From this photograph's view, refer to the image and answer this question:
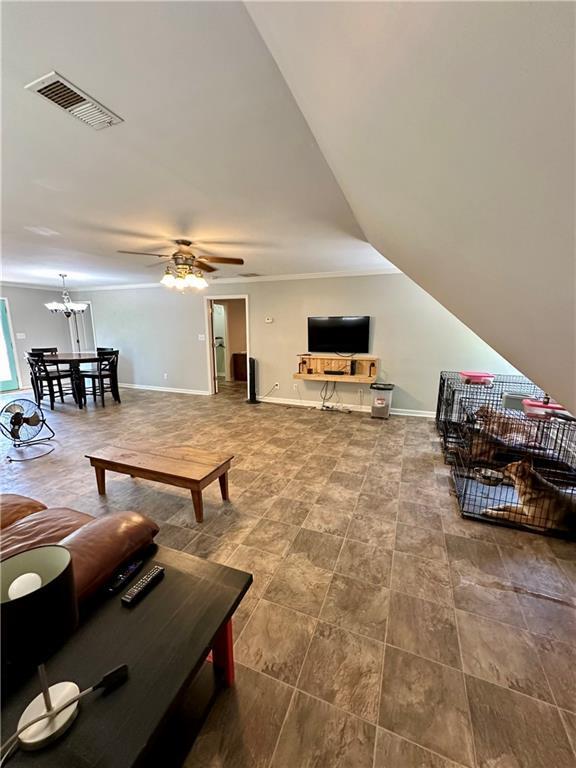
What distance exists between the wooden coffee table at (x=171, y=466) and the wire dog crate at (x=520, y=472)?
6.84ft

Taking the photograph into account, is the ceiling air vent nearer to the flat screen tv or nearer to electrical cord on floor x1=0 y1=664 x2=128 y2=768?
electrical cord on floor x1=0 y1=664 x2=128 y2=768

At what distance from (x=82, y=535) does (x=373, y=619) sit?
1529 mm

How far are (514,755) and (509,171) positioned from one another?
1908mm

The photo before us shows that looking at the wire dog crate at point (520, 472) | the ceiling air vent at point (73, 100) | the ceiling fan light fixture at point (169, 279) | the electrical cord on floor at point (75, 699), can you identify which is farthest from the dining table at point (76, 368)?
the wire dog crate at point (520, 472)

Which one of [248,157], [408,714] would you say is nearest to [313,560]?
[408,714]

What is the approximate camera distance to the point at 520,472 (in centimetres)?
243

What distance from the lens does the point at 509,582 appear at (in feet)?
6.15

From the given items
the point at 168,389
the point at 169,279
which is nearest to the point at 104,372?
the point at 168,389

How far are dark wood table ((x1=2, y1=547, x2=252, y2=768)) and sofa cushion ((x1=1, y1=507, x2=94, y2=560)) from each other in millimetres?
616

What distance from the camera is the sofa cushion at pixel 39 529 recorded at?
151cm

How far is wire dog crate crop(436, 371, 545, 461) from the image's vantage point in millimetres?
3695

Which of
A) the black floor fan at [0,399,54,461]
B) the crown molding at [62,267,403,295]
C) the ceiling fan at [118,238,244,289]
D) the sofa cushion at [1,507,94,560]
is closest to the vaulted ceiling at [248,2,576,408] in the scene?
the sofa cushion at [1,507,94,560]

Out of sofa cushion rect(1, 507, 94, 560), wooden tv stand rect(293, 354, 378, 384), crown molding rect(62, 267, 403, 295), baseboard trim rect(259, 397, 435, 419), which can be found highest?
crown molding rect(62, 267, 403, 295)

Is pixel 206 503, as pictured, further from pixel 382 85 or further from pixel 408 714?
pixel 382 85
